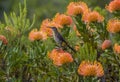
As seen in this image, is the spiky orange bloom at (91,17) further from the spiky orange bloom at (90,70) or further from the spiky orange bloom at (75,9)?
the spiky orange bloom at (90,70)

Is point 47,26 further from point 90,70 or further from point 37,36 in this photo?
point 90,70

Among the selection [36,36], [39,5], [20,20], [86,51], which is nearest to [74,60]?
[86,51]

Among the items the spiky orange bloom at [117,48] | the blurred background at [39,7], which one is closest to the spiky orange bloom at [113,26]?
the spiky orange bloom at [117,48]

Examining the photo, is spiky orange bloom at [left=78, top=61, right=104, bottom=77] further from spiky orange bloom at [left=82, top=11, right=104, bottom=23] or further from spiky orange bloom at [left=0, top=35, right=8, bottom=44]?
spiky orange bloom at [left=0, top=35, right=8, bottom=44]

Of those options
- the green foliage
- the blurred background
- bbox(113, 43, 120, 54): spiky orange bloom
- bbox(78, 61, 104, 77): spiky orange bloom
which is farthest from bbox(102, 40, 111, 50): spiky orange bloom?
the blurred background

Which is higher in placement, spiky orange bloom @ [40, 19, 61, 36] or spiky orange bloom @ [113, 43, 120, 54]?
spiky orange bloom @ [40, 19, 61, 36]

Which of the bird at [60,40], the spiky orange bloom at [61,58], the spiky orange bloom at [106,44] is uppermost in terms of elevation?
the bird at [60,40]

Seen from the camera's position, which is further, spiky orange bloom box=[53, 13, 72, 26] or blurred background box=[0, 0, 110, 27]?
blurred background box=[0, 0, 110, 27]

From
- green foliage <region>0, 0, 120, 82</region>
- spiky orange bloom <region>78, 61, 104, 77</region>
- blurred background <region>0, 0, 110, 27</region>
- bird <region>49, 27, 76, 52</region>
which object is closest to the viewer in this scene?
spiky orange bloom <region>78, 61, 104, 77</region>

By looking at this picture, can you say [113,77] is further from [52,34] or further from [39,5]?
[39,5]

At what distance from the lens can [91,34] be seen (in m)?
3.43

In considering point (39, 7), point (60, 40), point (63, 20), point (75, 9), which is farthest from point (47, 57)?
point (39, 7)

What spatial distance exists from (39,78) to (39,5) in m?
16.1

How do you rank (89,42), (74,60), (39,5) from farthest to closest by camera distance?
(39,5), (89,42), (74,60)
